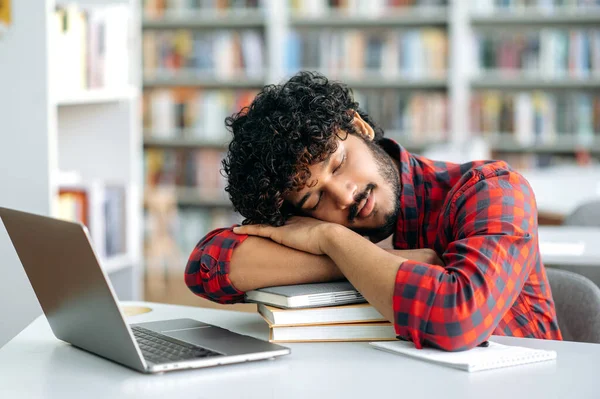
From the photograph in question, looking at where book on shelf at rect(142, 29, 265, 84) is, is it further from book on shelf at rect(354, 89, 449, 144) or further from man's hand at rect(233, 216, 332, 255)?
man's hand at rect(233, 216, 332, 255)

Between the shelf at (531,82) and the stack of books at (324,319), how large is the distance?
3.91 meters

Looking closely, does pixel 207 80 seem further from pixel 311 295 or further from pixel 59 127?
pixel 311 295

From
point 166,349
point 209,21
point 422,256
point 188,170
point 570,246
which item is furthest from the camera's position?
point 188,170

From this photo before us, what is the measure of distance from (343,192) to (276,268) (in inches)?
7.2

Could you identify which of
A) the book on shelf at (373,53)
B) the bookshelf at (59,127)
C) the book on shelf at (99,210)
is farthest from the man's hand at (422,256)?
the book on shelf at (373,53)

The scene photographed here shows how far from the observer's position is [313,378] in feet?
3.57

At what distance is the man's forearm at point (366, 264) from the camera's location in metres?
1.24

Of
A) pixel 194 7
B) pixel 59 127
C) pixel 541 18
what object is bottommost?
pixel 59 127

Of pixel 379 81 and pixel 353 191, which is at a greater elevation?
pixel 379 81

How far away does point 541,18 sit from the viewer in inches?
Result: 193

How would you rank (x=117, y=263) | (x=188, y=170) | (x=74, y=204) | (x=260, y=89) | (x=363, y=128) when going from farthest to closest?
(x=188, y=170) < (x=260, y=89) < (x=117, y=263) < (x=74, y=204) < (x=363, y=128)

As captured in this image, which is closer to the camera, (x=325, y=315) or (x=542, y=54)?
(x=325, y=315)

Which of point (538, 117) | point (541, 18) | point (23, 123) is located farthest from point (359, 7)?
point (23, 123)

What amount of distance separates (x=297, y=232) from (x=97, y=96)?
162 centimetres
